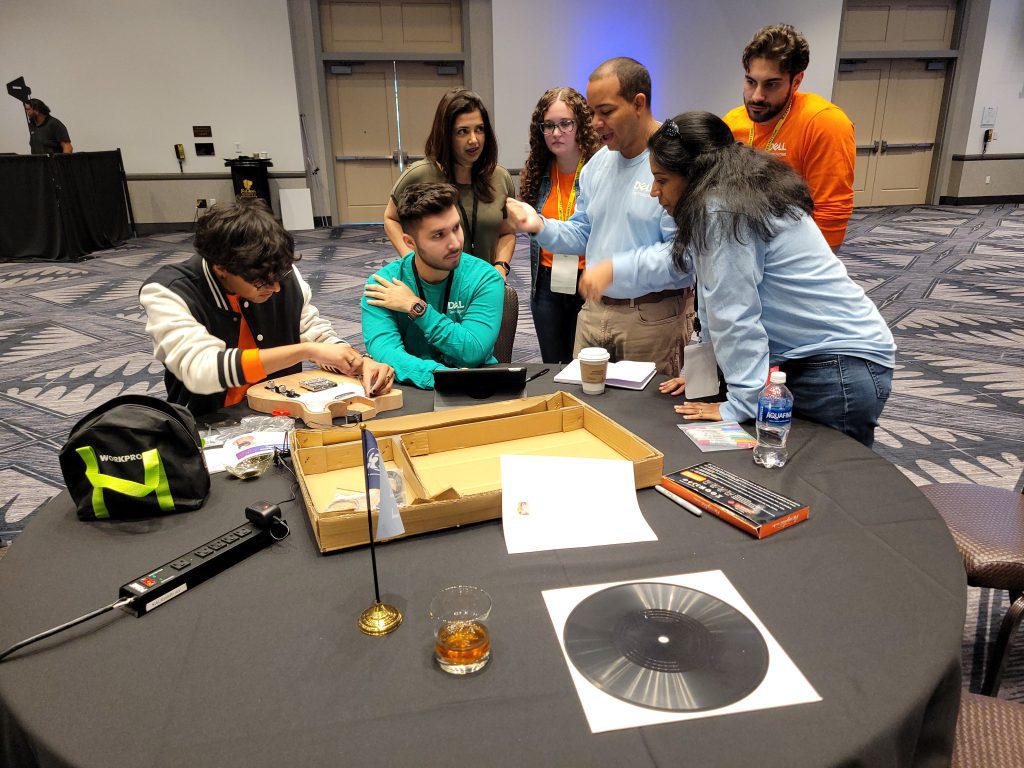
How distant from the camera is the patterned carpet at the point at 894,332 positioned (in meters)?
2.94

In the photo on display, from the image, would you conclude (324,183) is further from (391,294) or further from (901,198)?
(901,198)

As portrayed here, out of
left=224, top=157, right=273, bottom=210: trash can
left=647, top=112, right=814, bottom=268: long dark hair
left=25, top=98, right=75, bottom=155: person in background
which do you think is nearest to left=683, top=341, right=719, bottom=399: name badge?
left=647, top=112, right=814, bottom=268: long dark hair

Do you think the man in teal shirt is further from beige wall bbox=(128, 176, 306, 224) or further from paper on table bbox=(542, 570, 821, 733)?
beige wall bbox=(128, 176, 306, 224)

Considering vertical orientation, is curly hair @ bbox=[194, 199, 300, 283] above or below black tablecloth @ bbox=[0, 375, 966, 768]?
above

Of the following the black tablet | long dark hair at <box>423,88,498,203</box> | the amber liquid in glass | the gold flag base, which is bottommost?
the gold flag base

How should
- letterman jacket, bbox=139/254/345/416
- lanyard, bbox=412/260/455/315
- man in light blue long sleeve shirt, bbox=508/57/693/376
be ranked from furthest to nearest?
lanyard, bbox=412/260/455/315 → man in light blue long sleeve shirt, bbox=508/57/693/376 → letterman jacket, bbox=139/254/345/416

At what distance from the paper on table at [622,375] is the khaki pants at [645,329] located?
12.6 inches

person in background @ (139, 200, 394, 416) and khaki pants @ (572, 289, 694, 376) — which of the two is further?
khaki pants @ (572, 289, 694, 376)

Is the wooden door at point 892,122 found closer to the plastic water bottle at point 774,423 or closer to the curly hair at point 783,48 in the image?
the curly hair at point 783,48

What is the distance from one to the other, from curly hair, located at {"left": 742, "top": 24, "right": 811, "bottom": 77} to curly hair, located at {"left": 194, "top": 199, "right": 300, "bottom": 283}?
181 centimetres

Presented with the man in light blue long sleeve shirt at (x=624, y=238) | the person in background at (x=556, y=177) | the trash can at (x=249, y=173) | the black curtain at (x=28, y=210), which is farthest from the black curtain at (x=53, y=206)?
the man in light blue long sleeve shirt at (x=624, y=238)

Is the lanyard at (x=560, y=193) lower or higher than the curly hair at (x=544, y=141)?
lower

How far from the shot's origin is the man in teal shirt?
7.22ft

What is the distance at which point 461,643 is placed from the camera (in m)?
0.95
